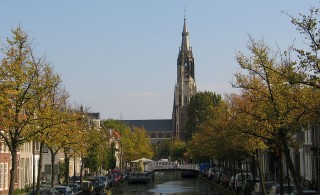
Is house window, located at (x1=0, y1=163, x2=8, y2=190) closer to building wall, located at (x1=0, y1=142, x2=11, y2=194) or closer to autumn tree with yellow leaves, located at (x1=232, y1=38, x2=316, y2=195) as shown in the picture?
building wall, located at (x1=0, y1=142, x2=11, y2=194)

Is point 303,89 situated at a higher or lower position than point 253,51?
lower

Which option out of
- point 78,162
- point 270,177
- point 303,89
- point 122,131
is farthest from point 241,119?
point 122,131

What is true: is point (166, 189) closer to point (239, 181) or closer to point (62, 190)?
point (239, 181)

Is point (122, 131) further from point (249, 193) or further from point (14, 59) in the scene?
point (14, 59)

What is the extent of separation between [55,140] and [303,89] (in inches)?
717

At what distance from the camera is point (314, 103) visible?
72.9 feet

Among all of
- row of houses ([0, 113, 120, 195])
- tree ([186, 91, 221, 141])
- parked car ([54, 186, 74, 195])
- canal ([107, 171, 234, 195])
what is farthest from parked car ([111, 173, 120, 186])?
tree ([186, 91, 221, 141])

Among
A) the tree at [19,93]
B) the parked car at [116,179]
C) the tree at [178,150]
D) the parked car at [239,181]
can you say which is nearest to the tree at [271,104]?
the tree at [19,93]

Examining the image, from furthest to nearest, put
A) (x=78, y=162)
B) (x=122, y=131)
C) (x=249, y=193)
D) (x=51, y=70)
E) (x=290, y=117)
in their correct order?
(x=122, y=131) → (x=78, y=162) → (x=249, y=193) → (x=51, y=70) → (x=290, y=117)

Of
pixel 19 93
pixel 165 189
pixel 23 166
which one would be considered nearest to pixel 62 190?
pixel 19 93

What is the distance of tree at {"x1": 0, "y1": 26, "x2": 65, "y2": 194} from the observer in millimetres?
26500

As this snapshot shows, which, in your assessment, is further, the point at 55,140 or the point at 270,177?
the point at 270,177

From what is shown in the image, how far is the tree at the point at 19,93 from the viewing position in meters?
26.5

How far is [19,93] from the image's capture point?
27250mm
